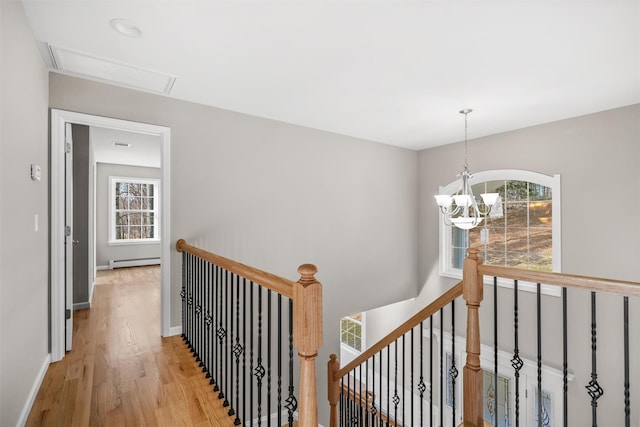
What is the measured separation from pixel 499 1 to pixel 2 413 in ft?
11.2

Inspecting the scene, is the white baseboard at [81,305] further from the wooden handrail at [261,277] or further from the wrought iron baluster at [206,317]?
the wooden handrail at [261,277]

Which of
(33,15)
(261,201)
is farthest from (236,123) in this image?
(33,15)

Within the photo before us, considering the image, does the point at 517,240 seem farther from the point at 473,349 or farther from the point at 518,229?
the point at 473,349

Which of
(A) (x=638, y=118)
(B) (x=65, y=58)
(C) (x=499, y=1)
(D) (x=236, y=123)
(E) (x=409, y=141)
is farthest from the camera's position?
(E) (x=409, y=141)

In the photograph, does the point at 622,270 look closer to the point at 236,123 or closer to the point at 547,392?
the point at 547,392

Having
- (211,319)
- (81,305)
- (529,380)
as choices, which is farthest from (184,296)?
(529,380)

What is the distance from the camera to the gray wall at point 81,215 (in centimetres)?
419

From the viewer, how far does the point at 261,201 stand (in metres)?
3.79

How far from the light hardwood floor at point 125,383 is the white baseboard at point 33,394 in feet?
0.10

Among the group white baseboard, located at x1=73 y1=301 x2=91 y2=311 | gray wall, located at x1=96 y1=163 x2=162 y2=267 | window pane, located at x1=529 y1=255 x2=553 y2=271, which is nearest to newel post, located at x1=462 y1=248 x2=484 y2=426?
window pane, located at x1=529 y1=255 x2=553 y2=271

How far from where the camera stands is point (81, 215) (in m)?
4.50

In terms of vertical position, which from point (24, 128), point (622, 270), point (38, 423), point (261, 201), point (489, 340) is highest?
point (24, 128)

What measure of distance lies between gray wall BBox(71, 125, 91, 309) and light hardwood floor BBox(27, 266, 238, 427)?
0.75 m

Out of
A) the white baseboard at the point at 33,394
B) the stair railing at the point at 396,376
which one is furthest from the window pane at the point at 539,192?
the white baseboard at the point at 33,394
